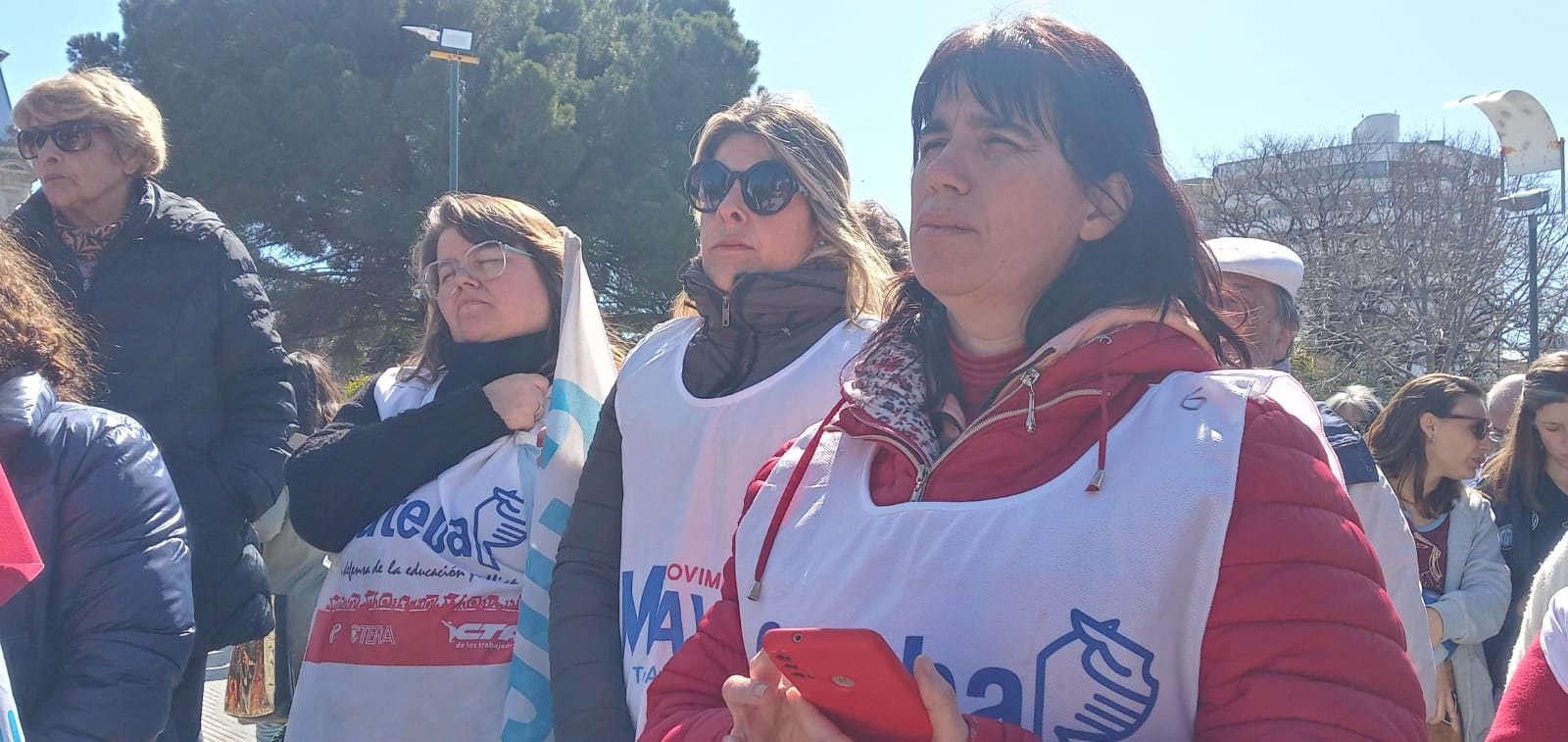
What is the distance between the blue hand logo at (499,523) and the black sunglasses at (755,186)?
74 cm

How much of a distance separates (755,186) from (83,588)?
1335 mm

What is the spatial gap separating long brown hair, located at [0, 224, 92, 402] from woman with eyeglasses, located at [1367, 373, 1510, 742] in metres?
3.65

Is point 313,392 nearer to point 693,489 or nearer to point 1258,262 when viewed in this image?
point 693,489

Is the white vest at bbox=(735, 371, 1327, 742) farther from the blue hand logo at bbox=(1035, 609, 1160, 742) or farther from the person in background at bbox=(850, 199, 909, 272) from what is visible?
the person in background at bbox=(850, 199, 909, 272)

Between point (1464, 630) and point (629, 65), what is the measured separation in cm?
1916

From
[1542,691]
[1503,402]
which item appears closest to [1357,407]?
[1503,402]

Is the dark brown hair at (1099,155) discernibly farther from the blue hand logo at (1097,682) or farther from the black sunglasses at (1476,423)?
the black sunglasses at (1476,423)

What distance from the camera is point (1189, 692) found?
4.12ft

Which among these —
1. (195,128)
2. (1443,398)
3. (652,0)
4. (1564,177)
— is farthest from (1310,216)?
(1443,398)

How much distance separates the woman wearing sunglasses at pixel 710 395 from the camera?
6.87 ft

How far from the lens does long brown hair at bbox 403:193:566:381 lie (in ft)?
9.59

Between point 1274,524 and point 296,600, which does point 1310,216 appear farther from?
point 1274,524

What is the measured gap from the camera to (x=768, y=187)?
7.64 feet

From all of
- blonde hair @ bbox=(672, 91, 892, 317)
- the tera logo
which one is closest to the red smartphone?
blonde hair @ bbox=(672, 91, 892, 317)
